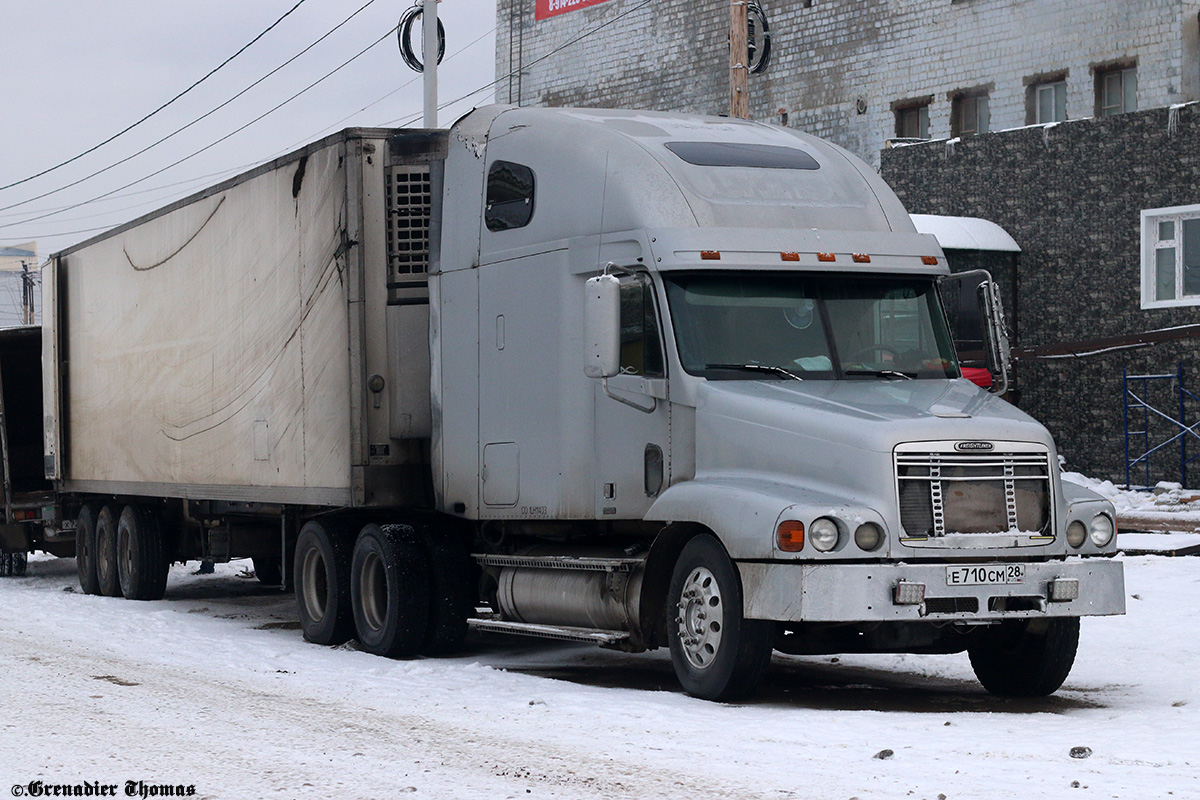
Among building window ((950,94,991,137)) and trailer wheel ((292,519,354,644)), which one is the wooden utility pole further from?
building window ((950,94,991,137))

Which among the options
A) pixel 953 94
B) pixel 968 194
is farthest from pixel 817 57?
pixel 968 194

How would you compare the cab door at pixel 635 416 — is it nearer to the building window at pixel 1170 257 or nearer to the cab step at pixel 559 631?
the cab step at pixel 559 631

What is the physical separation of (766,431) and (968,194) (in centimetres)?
2271

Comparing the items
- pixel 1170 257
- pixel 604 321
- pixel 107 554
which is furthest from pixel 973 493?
pixel 1170 257

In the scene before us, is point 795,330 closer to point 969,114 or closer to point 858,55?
point 969,114

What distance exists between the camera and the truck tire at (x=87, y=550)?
19458 millimetres

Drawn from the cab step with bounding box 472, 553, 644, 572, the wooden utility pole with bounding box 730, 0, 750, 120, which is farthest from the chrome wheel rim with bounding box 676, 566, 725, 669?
the wooden utility pole with bounding box 730, 0, 750, 120

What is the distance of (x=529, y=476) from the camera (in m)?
11.8

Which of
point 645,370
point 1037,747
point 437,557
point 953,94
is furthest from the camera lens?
point 953,94

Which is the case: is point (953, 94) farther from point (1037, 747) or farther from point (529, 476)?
point (1037, 747)

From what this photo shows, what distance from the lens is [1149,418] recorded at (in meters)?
28.0

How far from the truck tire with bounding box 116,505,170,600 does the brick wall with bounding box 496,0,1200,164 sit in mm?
26021

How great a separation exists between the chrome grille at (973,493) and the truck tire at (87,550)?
40.7 ft

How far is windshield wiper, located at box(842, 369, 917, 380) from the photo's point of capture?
34.3 ft
